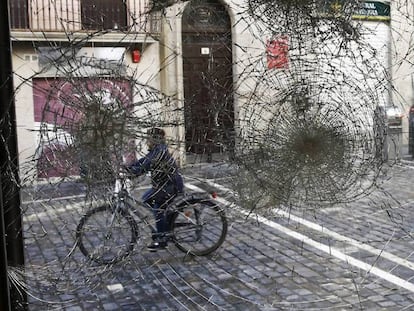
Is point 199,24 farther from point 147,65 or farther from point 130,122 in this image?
point 130,122

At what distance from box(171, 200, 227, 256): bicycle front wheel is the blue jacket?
1.63 ft

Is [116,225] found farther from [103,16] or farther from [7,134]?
[103,16]

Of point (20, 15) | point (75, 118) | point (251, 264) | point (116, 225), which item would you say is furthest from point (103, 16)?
point (251, 264)

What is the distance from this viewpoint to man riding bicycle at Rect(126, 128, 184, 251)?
185 centimetres

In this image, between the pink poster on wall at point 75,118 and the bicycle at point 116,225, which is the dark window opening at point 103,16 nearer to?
the pink poster on wall at point 75,118

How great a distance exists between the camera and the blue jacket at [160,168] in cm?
186

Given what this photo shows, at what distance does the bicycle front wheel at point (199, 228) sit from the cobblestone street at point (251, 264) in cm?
8

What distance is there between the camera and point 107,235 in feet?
7.02

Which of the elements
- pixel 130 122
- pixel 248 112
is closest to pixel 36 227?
pixel 130 122

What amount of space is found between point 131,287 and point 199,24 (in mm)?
2009

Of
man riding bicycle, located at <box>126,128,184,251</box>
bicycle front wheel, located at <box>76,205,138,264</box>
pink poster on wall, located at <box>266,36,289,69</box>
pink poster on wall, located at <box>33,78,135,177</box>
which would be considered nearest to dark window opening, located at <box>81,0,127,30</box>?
pink poster on wall, located at <box>33,78,135,177</box>

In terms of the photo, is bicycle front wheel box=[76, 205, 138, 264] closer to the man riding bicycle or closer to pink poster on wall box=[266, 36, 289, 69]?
the man riding bicycle

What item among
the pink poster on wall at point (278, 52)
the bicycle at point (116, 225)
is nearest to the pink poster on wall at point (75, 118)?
the bicycle at point (116, 225)

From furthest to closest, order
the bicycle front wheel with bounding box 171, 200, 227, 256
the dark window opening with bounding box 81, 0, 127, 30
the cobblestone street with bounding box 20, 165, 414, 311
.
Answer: the bicycle front wheel with bounding box 171, 200, 227, 256 → the cobblestone street with bounding box 20, 165, 414, 311 → the dark window opening with bounding box 81, 0, 127, 30
